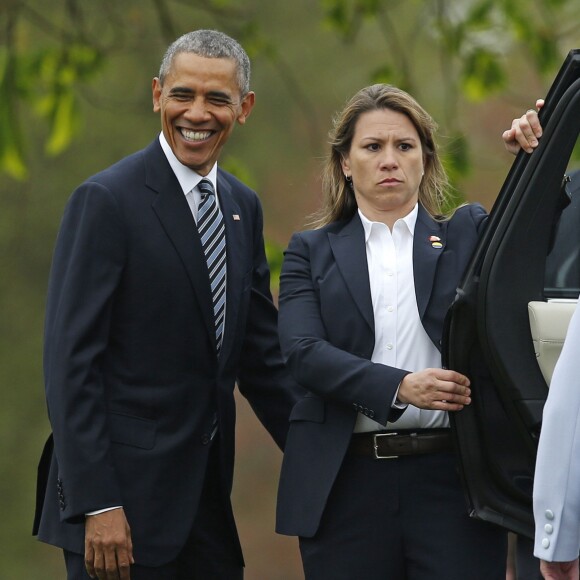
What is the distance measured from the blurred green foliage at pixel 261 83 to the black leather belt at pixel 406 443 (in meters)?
2.41

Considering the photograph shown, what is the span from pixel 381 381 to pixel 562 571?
71 centimetres

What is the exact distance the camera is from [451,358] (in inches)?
136

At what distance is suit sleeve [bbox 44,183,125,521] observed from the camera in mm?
3611

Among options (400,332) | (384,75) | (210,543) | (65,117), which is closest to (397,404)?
(400,332)

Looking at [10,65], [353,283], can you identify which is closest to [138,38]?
[10,65]

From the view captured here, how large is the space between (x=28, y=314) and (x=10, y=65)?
1.27 meters

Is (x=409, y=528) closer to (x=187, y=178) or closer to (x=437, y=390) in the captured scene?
(x=437, y=390)

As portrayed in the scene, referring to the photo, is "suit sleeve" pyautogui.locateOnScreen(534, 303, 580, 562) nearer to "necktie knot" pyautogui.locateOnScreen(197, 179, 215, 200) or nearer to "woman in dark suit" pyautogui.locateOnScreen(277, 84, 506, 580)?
"woman in dark suit" pyautogui.locateOnScreen(277, 84, 506, 580)

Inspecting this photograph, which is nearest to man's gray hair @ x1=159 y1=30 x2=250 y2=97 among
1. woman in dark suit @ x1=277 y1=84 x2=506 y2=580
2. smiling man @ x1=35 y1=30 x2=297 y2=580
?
smiling man @ x1=35 y1=30 x2=297 y2=580

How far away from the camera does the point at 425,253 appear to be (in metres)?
3.68

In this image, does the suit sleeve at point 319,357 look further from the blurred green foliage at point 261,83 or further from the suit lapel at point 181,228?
the blurred green foliage at point 261,83

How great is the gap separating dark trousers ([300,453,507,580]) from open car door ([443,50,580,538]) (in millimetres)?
113

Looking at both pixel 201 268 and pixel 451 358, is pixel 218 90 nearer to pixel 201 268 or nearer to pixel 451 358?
pixel 201 268

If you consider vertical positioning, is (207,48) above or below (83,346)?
above
